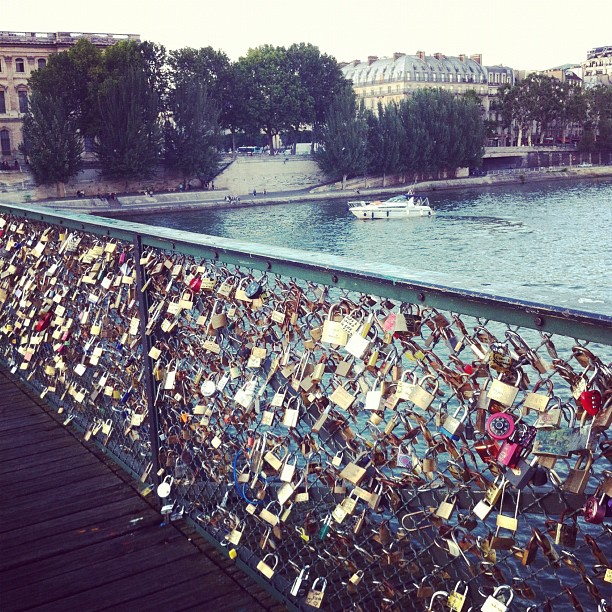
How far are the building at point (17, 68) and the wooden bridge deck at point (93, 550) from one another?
46.9 m

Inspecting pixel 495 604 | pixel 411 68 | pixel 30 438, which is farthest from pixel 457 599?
pixel 411 68

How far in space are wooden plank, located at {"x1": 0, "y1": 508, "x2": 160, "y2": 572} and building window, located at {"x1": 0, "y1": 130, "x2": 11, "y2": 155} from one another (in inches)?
1898

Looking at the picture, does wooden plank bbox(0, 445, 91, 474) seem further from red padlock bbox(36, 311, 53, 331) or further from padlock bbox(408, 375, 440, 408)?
padlock bbox(408, 375, 440, 408)

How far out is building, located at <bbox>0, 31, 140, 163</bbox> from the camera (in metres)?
46.6

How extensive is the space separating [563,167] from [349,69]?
2742cm

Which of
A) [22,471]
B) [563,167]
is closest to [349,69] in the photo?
[563,167]

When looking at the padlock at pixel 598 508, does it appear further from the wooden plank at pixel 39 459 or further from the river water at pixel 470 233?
the river water at pixel 470 233

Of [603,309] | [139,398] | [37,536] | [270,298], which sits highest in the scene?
[603,309]

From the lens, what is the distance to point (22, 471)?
2.81 metres

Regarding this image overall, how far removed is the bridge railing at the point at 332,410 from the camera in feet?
4.17

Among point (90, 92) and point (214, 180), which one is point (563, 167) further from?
point (90, 92)

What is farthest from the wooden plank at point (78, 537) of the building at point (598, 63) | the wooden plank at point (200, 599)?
the building at point (598, 63)

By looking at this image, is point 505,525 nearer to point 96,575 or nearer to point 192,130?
point 96,575

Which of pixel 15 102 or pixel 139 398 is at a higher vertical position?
pixel 15 102
